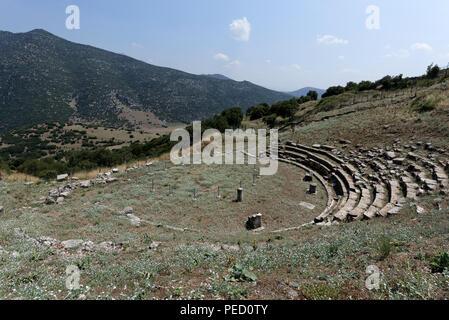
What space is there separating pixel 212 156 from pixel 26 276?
18.1 metres

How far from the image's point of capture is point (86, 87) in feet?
399

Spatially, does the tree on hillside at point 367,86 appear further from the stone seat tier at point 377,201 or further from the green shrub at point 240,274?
the green shrub at point 240,274

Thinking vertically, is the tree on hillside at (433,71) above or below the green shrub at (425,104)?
above

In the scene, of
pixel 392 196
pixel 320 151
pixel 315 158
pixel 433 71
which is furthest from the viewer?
pixel 433 71

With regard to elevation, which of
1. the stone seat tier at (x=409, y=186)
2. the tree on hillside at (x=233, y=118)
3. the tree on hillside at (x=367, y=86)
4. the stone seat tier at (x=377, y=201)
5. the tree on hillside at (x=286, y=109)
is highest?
the tree on hillside at (x=367, y=86)

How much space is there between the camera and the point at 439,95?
20.2 metres

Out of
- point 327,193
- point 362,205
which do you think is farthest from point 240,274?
point 327,193

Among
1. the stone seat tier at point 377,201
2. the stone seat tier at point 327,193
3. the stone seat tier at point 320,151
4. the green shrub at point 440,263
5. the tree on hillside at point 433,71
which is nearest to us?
the green shrub at point 440,263

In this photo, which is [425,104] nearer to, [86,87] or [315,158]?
[315,158]

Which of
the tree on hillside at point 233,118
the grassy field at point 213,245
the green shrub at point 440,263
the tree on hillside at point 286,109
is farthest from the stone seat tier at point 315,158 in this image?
the tree on hillside at point 286,109

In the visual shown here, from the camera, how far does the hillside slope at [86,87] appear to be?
103m

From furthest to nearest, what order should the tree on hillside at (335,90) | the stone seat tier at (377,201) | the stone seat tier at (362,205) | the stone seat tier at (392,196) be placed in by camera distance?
the tree on hillside at (335,90) → the stone seat tier at (362,205) → the stone seat tier at (377,201) → the stone seat tier at (392,196)

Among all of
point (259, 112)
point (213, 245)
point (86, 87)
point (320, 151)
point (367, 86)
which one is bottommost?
point (213, 245)
